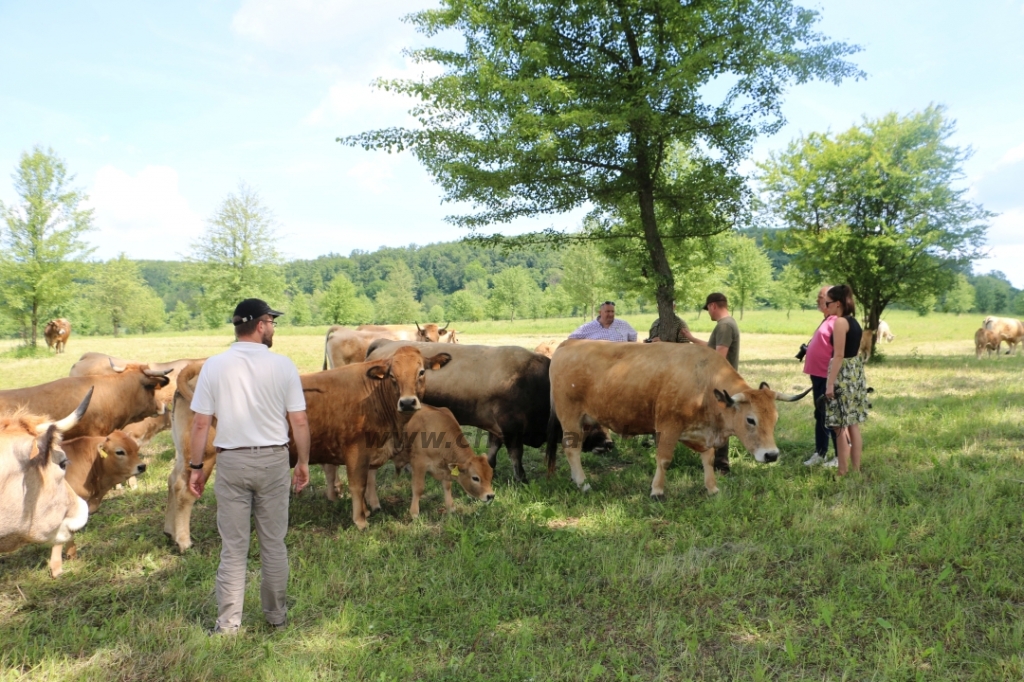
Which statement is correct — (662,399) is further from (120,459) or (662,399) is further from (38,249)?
(38,249)

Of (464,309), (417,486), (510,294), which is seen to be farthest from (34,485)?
(464,309)

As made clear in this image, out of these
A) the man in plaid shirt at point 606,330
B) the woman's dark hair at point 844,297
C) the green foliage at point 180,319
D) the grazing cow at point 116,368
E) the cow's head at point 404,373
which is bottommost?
the green foliage at point 180,319

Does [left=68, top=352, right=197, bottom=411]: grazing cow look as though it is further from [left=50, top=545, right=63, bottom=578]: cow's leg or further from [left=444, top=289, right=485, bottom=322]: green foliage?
[left=444, top=289, right=485, bottom=322]: green foliage

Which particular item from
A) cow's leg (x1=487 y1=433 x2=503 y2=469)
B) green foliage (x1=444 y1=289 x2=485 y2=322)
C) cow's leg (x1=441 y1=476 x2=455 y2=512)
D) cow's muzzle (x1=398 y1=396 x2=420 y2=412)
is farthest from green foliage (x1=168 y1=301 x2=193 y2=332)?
cow's muzzle (x1=398 y1=396 x2=420 y2=412)

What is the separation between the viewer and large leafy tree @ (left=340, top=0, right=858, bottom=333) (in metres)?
10.5

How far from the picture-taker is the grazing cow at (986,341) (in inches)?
1007

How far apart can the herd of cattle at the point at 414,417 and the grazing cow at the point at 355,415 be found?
0.6 inches

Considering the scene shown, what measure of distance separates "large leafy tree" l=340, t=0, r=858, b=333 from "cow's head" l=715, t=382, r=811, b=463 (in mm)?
4215

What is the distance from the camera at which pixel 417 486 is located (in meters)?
6.87

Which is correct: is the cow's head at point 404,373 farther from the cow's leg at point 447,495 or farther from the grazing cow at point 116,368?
the grazing cow at point 116,368

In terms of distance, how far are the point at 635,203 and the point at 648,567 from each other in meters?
9.40

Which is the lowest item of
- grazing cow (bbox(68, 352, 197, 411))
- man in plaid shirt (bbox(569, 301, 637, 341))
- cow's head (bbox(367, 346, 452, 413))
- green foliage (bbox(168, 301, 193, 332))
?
green foliage (bbox(168, 301, 193, 332))

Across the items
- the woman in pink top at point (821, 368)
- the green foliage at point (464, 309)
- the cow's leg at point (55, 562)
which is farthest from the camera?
the green foliage at point (464, 309)

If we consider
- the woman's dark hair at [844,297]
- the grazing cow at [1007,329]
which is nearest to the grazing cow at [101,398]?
the woman's dark hair at [844,297]
